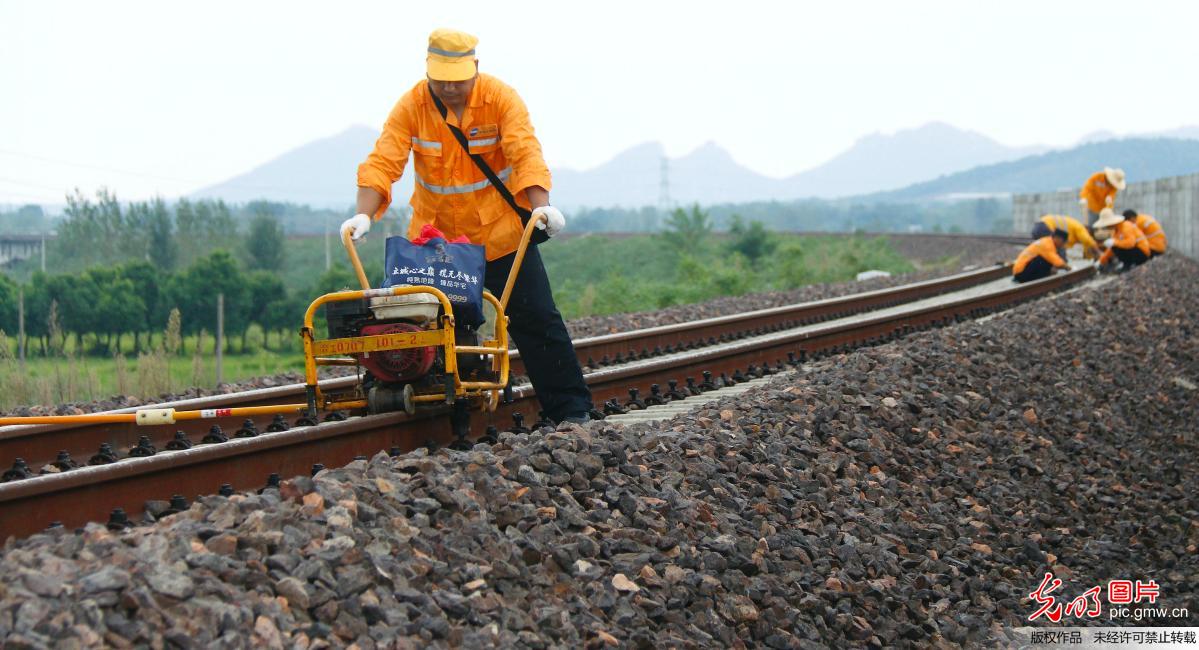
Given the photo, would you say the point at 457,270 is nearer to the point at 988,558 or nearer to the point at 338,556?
the point at 338,556

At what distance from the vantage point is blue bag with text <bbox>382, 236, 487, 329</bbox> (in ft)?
19.1

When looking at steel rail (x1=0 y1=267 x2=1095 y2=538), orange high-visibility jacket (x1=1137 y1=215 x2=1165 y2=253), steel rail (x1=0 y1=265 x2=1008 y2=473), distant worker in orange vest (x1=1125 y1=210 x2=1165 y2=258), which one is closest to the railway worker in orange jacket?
steel rail (x1=0 y1=267 x2=1095 y2=538)

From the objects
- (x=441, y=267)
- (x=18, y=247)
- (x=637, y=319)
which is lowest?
(x=637, y=319)

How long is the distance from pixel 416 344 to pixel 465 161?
41.8 inches

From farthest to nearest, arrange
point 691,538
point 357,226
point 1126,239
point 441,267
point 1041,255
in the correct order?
point 1126,239 < point 1041,255 < point 357,226 < point 441,267 < point 691,538

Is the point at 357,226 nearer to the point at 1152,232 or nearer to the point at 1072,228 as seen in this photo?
the point at 1072,228

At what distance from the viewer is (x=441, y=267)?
230 inches

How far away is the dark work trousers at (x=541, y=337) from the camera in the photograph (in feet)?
21.2

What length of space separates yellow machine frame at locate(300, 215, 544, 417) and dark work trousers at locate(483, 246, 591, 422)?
0.22 metres

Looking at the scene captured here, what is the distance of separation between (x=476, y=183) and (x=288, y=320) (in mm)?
28150

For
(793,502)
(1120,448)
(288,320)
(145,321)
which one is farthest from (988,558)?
(288,320)

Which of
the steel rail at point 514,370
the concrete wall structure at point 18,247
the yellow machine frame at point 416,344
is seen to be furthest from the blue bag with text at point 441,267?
the concrete wall structure at point 18,247

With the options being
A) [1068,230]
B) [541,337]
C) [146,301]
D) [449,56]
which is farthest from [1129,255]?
[146,301]

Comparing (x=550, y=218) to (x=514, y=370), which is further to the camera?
(x=514, y=370)
